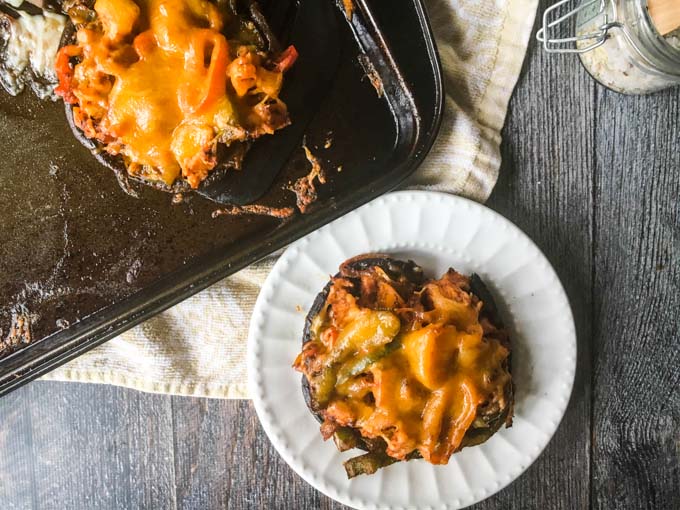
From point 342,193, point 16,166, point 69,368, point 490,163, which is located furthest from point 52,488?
point 490,163

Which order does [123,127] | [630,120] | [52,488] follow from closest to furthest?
[123,127], [630,120], [52,488]

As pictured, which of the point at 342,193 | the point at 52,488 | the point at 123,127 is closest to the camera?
the point at 123,127

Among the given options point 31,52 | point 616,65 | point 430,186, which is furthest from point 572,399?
point 31,52

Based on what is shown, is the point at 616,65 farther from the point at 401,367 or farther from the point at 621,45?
the point at 401,367

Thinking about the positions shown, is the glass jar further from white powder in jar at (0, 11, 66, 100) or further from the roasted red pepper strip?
white powder in jar at (0, 11, 66, 100)

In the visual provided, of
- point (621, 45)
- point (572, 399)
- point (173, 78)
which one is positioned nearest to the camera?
point (173, 78)

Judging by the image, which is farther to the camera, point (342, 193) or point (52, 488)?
point (52, 488)

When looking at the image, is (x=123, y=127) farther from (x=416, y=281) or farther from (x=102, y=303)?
(x=416, y=281)
